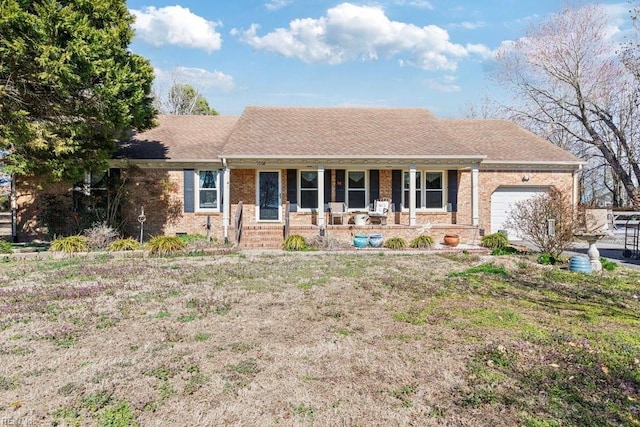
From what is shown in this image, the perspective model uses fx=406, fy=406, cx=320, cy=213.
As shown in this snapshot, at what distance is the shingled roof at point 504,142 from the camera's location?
16.0 meters

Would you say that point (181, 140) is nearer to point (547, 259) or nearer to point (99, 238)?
point (99, 238)

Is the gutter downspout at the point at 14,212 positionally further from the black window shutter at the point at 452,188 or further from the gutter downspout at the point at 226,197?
the black window shutter at the point at 452,188

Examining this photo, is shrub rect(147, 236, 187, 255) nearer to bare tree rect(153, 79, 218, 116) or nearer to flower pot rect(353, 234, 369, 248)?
flower pot rect(353, 234, 369, 248)

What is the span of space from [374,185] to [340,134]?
2.48 metres

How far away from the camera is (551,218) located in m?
10.3

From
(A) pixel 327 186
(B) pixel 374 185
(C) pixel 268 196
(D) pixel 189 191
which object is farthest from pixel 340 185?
(D) pixel 189 191

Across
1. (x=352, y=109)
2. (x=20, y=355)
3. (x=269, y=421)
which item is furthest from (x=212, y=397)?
(x=352, y=109)

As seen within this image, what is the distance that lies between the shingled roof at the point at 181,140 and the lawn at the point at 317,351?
303 inches

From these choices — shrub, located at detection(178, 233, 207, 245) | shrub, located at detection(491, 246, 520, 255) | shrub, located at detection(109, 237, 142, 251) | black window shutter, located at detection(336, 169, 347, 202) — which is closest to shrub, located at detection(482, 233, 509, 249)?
shrub, located at detection(491, 246, 520, 255)

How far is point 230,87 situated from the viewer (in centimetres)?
2928

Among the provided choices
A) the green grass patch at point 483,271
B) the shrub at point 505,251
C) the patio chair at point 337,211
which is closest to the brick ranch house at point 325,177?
the patio chair at point 337,211

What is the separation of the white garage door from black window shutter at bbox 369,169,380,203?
467 cm

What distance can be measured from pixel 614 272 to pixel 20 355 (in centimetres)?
1124

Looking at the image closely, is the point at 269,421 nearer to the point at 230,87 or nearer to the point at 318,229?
the point at 318,229
